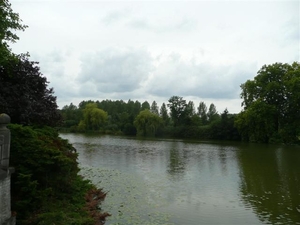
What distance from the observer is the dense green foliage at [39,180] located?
764 cm

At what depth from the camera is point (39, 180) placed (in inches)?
340

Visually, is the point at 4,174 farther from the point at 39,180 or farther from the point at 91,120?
the point at 91,120

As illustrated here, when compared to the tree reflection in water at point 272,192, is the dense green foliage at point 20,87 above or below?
above

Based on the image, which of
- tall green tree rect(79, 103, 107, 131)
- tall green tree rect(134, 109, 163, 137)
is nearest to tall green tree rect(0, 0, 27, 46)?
tall green tree rect(134, 109, 163, 137)

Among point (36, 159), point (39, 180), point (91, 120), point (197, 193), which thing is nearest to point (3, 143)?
point (36, 159)

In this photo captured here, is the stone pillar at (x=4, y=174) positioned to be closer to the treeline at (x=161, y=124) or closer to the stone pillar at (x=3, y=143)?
the stone pillar at (x=3, y=143)

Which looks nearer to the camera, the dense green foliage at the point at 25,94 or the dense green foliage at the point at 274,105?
the dense green foliage at the point at 25,94

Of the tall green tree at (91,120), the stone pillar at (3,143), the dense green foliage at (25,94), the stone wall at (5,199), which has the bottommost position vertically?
the stone wall at (5,199)

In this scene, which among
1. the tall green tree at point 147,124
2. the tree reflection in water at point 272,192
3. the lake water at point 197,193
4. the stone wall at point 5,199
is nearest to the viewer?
the stone wall at point 5,199

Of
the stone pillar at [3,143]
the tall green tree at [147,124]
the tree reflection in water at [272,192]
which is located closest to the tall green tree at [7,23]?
the stone pillar at [3,143]

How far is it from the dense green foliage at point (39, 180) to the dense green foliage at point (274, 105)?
Answer: 42089mm

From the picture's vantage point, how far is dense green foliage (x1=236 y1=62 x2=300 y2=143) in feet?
152

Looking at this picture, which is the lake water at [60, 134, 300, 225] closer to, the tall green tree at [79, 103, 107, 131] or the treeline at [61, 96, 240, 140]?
the treeline at [61, 96, 240, 140]

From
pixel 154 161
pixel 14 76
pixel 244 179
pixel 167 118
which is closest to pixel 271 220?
pixel 244 179
